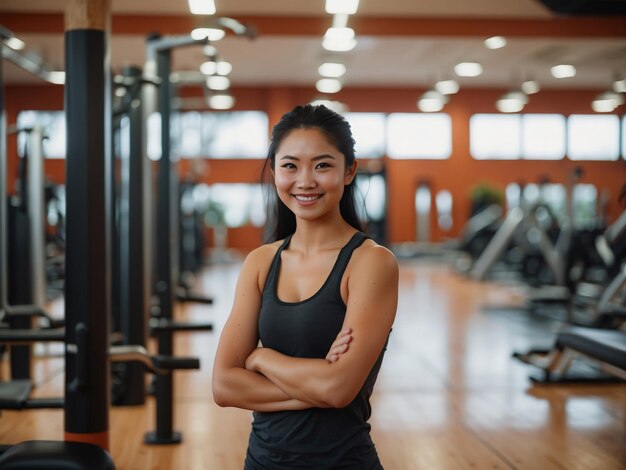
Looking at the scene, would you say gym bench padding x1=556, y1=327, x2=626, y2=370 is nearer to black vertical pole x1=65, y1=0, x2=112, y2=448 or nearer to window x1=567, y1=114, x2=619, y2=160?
black vertical pole x1=65, y1=0, x2=112, y2=448

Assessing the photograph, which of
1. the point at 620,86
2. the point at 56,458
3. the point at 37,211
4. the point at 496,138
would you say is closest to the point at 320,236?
the point at 56,458

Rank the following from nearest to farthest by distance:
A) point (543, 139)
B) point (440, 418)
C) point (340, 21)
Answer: point (440, 418), point (340, 21), point (543, 139)

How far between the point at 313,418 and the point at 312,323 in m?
0.18

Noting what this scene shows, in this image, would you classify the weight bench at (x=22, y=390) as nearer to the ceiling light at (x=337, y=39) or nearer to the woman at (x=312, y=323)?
the woman at (x=312, y=323)

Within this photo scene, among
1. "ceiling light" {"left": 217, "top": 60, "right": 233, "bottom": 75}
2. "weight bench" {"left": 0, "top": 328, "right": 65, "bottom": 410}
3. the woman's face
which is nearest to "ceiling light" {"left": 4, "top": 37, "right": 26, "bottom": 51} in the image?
"ceiling light" {"left": 217, "top": 60, "right": 233, "bottom": 75}

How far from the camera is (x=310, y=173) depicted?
1.39 meters

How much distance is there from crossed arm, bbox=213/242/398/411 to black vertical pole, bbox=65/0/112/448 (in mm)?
577

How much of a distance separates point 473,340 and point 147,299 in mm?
2840

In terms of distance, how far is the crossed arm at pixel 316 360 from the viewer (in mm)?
1312

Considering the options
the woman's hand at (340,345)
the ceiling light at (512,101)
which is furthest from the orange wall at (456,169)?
the woman's hand at (340,345)

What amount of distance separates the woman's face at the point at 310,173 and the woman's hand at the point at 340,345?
23 centimetres

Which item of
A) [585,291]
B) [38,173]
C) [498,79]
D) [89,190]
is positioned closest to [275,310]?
[89,190]

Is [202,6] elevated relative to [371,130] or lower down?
lower down

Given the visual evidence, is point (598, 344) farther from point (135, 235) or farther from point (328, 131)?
point (328, 131)
